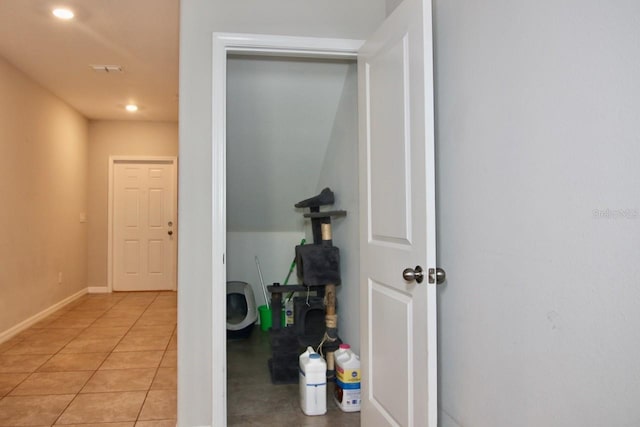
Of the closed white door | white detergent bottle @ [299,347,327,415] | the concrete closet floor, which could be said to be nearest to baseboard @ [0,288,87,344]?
the closed white door

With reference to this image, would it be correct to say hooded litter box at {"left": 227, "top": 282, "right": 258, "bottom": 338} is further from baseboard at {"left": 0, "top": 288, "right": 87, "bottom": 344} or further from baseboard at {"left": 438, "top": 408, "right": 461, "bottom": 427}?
baseboard at {"left": 438, "top": 408, "right": 461, "bottom": 427}

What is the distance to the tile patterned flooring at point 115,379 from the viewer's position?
2531mm

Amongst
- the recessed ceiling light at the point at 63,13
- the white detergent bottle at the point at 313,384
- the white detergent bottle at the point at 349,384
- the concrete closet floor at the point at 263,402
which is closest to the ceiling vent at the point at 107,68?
the recessed ceiling light at the point at 63,13

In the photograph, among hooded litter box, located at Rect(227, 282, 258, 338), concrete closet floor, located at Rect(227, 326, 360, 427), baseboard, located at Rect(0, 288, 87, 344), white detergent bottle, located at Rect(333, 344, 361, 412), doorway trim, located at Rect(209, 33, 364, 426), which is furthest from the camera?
hooded litter box, located at Rect(227, 282, 258, 338)

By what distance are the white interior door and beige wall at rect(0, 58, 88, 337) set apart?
11.6 feet

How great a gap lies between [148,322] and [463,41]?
428 centimetres

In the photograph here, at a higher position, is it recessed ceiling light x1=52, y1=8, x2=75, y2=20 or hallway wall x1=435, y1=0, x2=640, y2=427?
recessed ceiling light x1=52, y1=8, x2=75, y2=20

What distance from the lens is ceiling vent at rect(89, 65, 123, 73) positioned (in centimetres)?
429

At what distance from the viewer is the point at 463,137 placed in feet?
5.45

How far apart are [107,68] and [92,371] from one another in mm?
2791

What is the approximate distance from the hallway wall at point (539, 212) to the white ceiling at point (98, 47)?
2394 mm

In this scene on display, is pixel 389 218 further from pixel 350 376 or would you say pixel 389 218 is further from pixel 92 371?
pixel 92 371

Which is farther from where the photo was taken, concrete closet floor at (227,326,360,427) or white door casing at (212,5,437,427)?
concrete closet floor at (227,326,360,427)

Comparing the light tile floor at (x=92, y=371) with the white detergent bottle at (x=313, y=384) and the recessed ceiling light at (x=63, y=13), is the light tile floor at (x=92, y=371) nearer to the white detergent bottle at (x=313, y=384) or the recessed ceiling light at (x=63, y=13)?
the white detergent bottle at (x=313, y=384)
